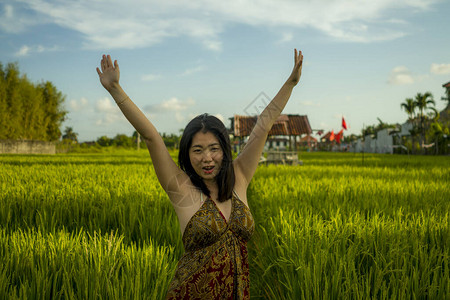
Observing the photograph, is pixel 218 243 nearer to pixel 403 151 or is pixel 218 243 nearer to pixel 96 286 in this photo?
pixel 96 286

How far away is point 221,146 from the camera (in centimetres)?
129

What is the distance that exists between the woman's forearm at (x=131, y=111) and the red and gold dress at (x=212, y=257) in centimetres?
34

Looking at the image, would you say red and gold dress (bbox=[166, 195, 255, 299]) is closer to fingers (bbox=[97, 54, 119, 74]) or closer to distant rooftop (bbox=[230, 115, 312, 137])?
fingers (bbox=[97, 54, 119, 74])

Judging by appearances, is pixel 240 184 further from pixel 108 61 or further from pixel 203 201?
pixel 108 61

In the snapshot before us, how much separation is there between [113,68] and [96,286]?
88cm

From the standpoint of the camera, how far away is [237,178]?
4.53 feet

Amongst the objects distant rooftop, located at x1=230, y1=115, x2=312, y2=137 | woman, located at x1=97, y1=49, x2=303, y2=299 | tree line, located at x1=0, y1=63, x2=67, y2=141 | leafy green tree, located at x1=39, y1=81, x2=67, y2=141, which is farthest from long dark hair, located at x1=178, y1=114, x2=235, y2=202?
leafy green tree, located at x1=39, y1=81, x2=67, y2=141

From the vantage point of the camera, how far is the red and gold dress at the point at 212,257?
120 cm

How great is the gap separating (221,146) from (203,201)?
0.71 feet

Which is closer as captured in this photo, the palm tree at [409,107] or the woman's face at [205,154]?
the woman's face at [205,154]

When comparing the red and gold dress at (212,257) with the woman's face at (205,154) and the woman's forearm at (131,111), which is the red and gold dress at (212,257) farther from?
the woman's forearm at (131,111)

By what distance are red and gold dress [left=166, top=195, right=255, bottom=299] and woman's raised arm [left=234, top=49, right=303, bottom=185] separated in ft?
0.67

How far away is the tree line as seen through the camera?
23861mm

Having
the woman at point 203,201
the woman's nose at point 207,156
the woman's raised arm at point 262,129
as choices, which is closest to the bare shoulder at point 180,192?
the woman at point 203,201
